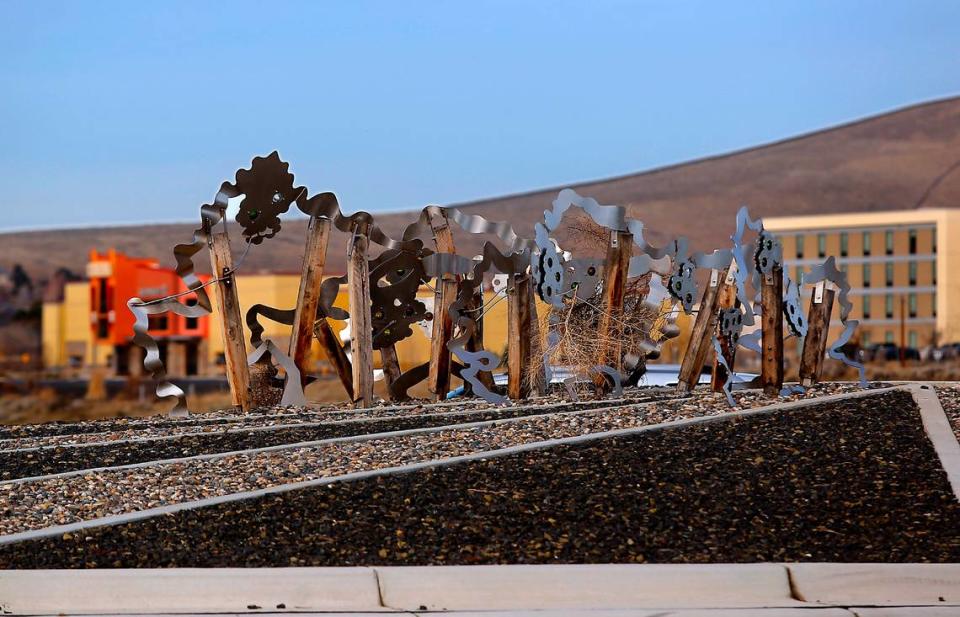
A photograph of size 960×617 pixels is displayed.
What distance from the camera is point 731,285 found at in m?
15.3

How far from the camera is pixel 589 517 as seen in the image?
29.2 feet

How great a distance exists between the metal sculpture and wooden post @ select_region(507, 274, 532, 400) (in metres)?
0.14

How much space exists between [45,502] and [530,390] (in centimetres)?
694

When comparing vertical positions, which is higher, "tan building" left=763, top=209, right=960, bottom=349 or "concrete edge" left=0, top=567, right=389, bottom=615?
"tan building" left=763, top=209, right=960, bottom=349

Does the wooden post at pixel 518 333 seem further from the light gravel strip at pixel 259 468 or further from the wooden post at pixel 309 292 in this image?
the light gravel strip at pixel 259 468

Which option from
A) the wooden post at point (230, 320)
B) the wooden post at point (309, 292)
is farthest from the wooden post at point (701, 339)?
the wooden post at point (230, 320)

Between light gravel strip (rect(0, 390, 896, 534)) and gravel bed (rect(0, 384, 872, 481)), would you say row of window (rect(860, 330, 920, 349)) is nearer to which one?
gravel bed (rect(0, 384, 872, 481))

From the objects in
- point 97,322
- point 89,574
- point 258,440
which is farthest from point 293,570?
point 97,322

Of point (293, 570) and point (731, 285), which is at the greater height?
point (731, 285)

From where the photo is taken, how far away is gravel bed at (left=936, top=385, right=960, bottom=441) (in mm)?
12938

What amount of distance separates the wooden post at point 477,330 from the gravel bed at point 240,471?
388 cm

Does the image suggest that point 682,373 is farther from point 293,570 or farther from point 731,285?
point 293,570

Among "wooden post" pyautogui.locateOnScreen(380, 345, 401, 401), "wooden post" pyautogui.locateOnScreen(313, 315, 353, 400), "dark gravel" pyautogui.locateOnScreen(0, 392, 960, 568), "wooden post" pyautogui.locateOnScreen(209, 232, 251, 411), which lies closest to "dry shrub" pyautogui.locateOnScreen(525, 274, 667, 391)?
"wooden post" pyautogui.locateOnScreen(380, 345, 401, 401)

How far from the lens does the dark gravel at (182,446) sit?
37.2 feet
